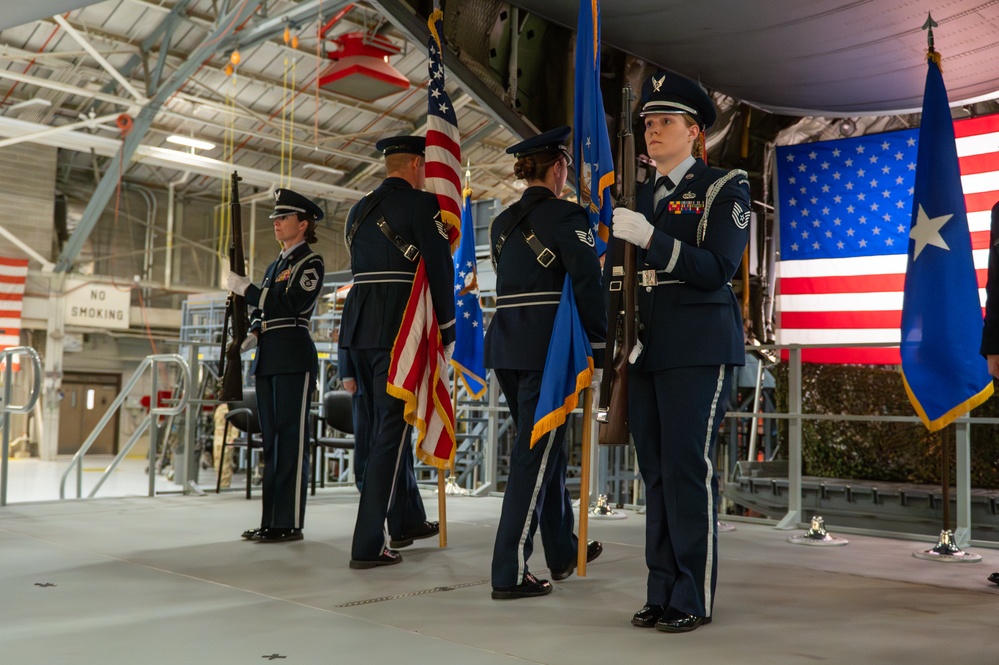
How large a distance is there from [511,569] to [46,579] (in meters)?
1.77

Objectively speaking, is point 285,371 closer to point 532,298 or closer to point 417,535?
point 417,535

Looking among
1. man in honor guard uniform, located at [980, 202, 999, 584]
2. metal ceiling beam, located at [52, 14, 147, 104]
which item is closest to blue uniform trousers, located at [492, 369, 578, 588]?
man in honor guard uniform, located at [980, 202, 999, 584]

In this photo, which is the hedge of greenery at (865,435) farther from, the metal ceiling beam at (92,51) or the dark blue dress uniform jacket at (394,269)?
the metal ceiling beam at (92,51)

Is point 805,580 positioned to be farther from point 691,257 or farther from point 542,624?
point 691,257

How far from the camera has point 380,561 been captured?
3615mm

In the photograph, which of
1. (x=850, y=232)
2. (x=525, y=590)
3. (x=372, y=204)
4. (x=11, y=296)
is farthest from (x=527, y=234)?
(x=11, y=296)

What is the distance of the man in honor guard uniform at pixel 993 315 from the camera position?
3391 mm

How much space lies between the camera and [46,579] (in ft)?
10.7

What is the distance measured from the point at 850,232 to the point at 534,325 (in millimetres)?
4311

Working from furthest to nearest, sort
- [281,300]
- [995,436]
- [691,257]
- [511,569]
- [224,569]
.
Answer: [995,436] < [281,300] < [224,569] < [511,569] < [691,257]

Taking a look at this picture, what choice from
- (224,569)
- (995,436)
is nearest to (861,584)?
(224,569)

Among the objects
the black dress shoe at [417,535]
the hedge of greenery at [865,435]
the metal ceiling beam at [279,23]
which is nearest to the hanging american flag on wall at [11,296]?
the metal ceiling beam at [279,23]

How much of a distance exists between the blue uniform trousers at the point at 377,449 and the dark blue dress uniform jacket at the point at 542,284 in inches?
24.8

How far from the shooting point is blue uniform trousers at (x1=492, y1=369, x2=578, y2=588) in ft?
10.0
